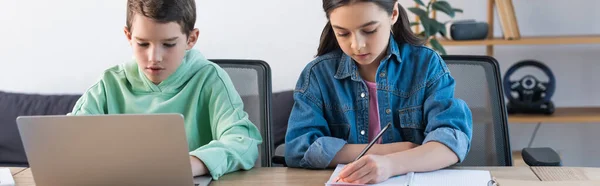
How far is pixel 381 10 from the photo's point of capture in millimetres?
1672

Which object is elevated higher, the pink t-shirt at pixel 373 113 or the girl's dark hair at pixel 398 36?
the girl's dark hair at pixel 398 36

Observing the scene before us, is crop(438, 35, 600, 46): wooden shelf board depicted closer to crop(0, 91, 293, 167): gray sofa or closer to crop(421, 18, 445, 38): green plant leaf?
crop(421, 18, 445, 38): green plant leaf

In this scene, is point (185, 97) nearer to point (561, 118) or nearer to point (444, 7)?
point (444, 7)

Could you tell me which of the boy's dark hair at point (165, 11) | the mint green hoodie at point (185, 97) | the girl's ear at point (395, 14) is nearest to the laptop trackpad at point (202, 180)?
the mint green hoodie at point (185, 97)

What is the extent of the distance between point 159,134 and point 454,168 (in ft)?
1.96

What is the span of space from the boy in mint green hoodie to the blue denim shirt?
0.37ft

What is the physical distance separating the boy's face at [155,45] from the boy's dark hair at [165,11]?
0.4 inches

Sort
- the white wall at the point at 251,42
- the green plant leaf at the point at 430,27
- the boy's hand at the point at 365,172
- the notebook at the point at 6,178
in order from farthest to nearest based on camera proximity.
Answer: the white wall at the point at 251,42, the green plant leaf at the point at 430,27, the notebook at the point at 6,178, the boy's hand at the point at 365,172

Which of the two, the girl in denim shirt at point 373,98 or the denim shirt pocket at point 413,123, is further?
the denim shirt pocket at point 413,123

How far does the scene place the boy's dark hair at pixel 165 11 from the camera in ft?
5.57

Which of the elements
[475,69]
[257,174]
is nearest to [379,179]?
[257,174]

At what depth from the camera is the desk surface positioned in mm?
1560

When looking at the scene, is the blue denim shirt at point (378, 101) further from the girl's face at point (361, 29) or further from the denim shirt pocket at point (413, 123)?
the girl's face at point (361, 29)

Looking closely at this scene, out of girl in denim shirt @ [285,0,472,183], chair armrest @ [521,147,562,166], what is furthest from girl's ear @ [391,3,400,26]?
chair armrest @ [521,147,562,166]
